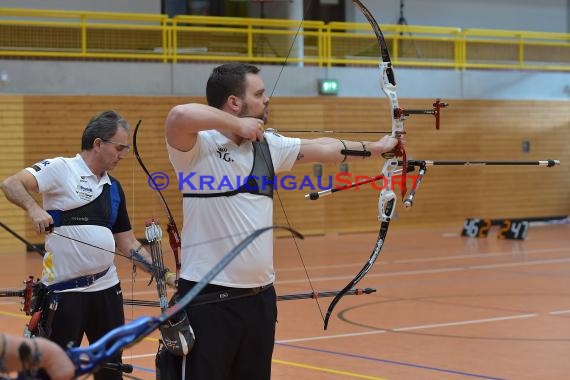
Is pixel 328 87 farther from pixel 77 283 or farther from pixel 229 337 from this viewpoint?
pixel 229 337

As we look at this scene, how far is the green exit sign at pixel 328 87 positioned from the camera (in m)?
19.9

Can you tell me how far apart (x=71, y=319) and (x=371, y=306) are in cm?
606

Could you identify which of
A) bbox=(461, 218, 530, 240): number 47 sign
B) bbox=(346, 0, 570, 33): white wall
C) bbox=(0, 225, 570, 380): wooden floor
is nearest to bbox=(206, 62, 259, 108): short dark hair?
bbox=(0, 225, 570, 380): wooden floor

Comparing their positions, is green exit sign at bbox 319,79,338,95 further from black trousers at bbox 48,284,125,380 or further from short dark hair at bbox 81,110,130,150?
black trousers at bbox 48,284,125,380

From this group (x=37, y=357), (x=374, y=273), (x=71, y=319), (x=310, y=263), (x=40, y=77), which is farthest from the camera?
(x=40, y=77)

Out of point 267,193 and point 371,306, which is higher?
point 267,193

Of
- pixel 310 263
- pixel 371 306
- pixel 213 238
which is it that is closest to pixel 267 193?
Result: pixel 213 238

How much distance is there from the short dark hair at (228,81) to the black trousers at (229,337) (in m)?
0.77

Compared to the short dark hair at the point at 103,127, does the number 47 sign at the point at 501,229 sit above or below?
below

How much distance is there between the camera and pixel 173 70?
731 inches

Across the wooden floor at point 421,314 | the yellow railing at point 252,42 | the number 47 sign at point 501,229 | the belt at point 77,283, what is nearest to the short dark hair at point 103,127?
the belt at point 77,283

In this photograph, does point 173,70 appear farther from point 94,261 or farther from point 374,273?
point 94,261

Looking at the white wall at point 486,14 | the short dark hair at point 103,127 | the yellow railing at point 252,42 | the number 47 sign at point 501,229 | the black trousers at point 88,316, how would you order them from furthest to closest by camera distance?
the white wall at point 486,14 → the number 47 sign at point 501,229 → the yellow railing at point 252,42 → the short dark hair at point 103,127 → the black trousers at point 88,316

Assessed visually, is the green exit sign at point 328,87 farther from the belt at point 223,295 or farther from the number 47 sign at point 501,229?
the belt at point 223,295
